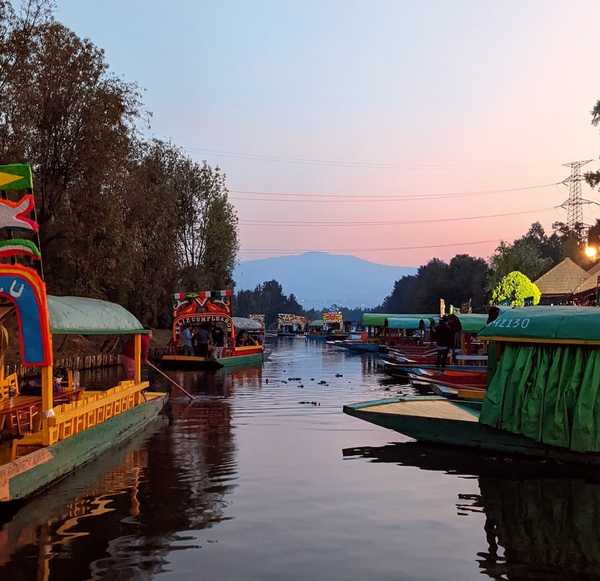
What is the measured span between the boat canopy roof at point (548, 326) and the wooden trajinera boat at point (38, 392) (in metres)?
7.23

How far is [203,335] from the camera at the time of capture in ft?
126

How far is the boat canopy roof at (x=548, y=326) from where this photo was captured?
12602 millimetres

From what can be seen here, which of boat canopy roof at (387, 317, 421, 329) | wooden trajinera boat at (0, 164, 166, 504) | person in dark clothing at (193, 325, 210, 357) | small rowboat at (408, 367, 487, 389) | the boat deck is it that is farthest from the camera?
boat canopy roof at (387, 317, 421, 329)

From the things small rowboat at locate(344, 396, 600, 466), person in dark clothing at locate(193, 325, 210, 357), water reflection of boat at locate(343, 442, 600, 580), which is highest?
person in dark clothing at locate(193, 325, 210, 357)

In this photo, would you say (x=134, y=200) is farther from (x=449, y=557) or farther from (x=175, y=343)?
(x=449, y=557)

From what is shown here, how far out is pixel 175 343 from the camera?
39875mm

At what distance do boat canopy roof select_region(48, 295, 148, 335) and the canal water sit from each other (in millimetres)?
2352

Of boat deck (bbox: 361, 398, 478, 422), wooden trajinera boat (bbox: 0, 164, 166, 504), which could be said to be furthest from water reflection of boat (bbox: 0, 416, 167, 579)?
boat deck (bbox: 361, 398, 478, 422)

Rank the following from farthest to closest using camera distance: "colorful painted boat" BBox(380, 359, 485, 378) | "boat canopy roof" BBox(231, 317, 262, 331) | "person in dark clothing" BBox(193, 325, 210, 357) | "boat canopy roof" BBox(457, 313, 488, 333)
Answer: "boat canopy roof" BBox(231, 317, 262, 331) → "person in dark clothing" BBox(193, 325, 210, 357) → "boat canopy roof" BBox(457, 313, 488, 333) → "colorful painted boat" BBox(380, 359, 485, 378)

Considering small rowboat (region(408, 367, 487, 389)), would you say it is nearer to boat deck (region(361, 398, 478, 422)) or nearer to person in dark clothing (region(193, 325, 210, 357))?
boat deck (region(361, 398, 478, 422))

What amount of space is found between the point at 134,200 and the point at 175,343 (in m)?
7.80

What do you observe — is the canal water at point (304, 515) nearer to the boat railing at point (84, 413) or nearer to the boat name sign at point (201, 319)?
the boat railing at point (84, 413)

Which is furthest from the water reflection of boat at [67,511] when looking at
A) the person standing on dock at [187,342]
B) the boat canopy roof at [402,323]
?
the boat canopy roof at [402,323]

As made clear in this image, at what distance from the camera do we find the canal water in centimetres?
802
